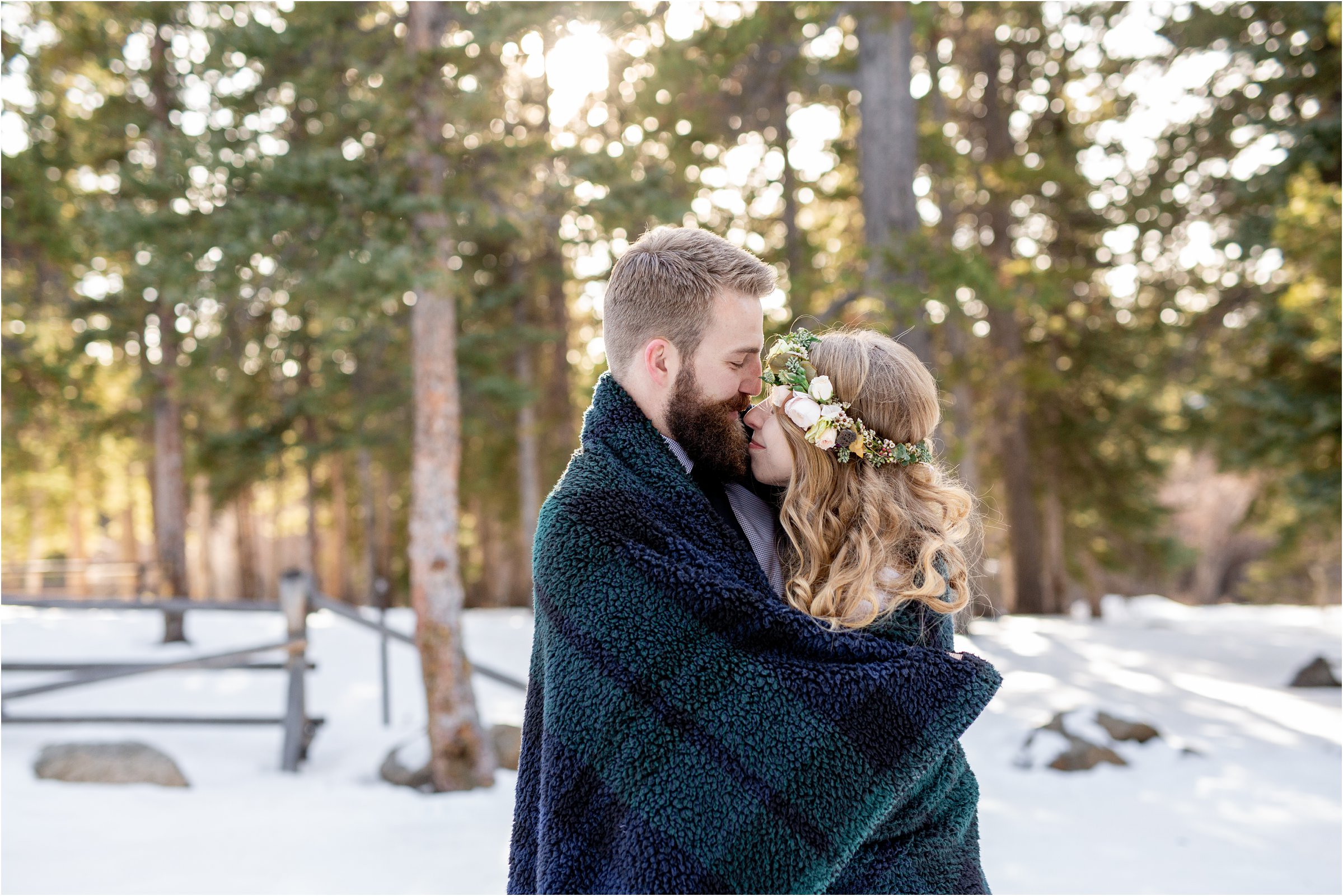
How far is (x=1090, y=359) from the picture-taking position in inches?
618

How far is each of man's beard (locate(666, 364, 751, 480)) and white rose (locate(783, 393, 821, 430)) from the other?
5.5 inches

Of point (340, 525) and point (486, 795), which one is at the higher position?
point (340, 525)

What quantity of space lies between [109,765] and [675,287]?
20.2ft

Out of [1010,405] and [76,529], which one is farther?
[76,529]

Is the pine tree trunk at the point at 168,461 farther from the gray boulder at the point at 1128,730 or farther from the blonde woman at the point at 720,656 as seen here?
the blonde woman at the point at 720,656

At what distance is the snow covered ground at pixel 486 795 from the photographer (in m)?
5.08

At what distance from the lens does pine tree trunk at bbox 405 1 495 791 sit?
6.75m

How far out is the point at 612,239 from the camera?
724cm

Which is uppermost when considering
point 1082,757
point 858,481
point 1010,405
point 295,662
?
point 1010,405

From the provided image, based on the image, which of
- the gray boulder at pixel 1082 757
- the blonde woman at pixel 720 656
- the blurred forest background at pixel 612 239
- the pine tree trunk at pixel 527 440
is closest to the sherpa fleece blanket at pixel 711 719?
the blonde woman at pixel 720 656

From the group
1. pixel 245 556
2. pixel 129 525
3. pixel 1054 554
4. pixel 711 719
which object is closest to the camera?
pixel 711 719

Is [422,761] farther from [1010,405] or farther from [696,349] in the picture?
[1010,405]

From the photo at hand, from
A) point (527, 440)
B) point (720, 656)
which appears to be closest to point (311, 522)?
point (527, 440)

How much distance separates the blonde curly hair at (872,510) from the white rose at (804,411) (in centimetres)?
3
